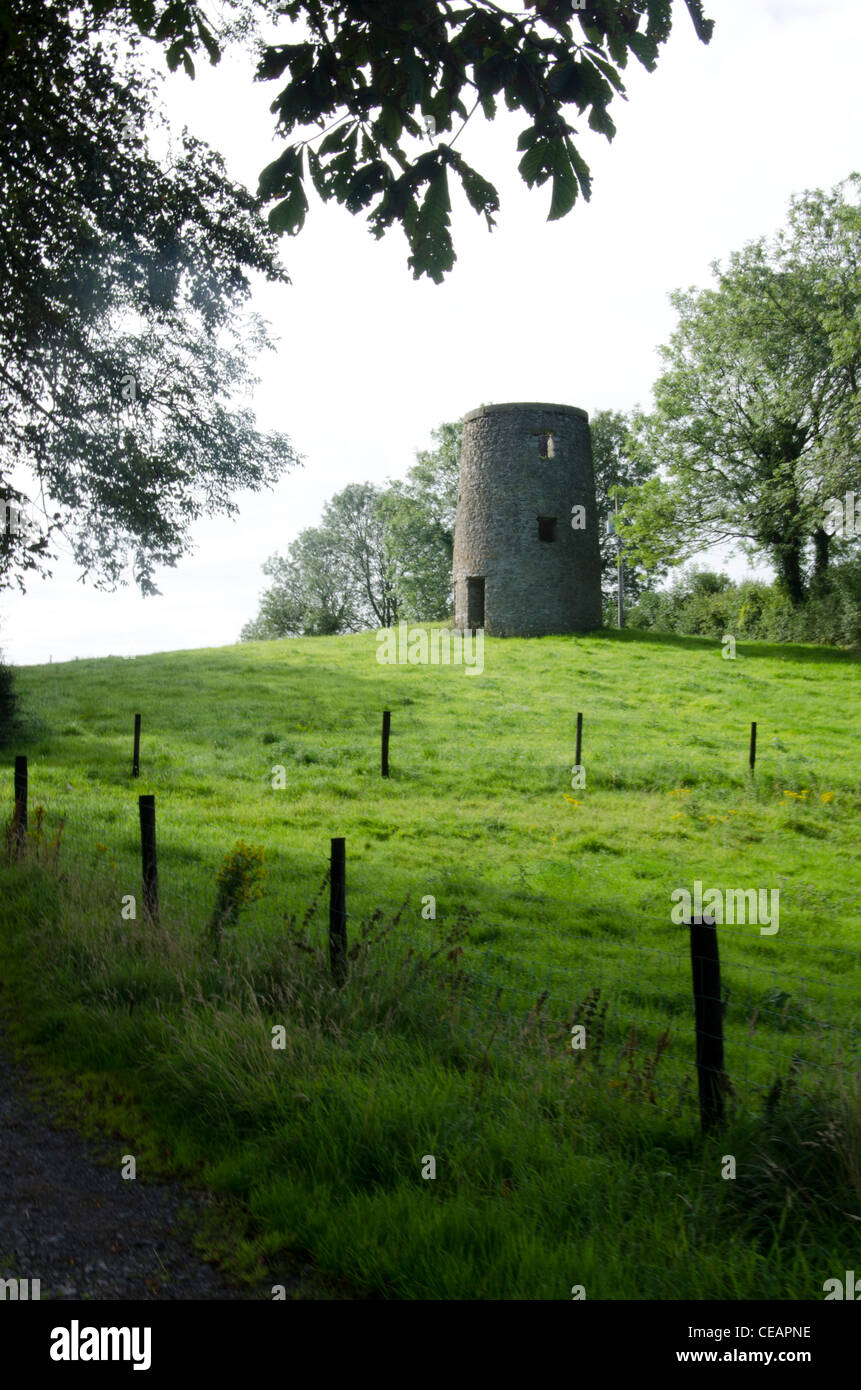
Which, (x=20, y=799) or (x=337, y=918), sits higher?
(x=20, y=799)

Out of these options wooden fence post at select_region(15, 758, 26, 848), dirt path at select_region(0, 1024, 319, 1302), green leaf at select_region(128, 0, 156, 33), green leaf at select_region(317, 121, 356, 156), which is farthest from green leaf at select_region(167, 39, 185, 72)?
wooden fence post at select_region(15, 758, 26, 848)

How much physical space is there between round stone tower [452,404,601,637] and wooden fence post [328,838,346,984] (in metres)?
34.2

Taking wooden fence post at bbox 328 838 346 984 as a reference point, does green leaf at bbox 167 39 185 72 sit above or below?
above

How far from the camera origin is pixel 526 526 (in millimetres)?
40125

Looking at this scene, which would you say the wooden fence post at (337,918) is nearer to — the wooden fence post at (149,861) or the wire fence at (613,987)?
the wire fence at (613,987)

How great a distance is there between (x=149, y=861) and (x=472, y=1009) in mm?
3349

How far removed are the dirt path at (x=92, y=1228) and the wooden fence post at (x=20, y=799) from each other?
16.5ft

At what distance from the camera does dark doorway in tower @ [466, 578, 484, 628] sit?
1618 inches

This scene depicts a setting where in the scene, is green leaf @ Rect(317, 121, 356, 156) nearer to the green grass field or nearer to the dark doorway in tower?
the green grass field

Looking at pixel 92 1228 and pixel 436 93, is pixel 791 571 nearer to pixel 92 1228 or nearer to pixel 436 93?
pixel 436 93

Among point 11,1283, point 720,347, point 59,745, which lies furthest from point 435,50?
point 720,347

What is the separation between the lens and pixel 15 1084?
5355 millimetres

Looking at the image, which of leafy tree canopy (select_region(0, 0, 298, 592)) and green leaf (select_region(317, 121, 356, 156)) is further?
leafy tree canopy (select_region(0, 0, 298, 592))

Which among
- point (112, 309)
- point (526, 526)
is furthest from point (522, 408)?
point (112, 309)
